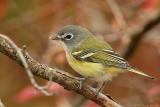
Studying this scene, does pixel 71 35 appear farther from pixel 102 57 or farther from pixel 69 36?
pixel 102 57

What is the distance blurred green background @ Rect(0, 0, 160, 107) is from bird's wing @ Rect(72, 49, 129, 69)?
1272 mm

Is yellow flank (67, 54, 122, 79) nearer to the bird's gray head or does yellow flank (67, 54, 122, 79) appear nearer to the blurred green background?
the bird's gray head

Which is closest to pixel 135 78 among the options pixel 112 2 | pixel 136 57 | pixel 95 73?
pixel 136 57

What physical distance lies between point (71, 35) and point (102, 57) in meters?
0.56

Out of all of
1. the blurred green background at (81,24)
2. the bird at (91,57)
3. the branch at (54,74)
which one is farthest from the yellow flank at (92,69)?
the blurred green background at (81,24)

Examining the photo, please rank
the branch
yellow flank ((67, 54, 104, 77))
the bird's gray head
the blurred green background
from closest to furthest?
the branch → yellow flank ((67, 54, 104, 77)) → the bird's gray head → the blurred green background

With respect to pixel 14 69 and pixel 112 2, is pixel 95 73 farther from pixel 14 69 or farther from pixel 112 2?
pixel 14 69

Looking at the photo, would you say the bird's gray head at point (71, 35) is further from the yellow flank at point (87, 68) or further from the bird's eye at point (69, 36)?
the yellow flank at point (87, 68)

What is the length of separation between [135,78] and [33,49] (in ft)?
5.18

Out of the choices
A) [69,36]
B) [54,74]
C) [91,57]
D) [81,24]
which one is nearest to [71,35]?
[69,36]

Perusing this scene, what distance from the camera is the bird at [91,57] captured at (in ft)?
18.6

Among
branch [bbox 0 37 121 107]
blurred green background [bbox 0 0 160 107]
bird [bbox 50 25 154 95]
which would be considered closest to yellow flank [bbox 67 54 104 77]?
bird [bbox 50 25 154 95]

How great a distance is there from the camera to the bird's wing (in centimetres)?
573

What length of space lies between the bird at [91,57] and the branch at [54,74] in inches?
3.0
